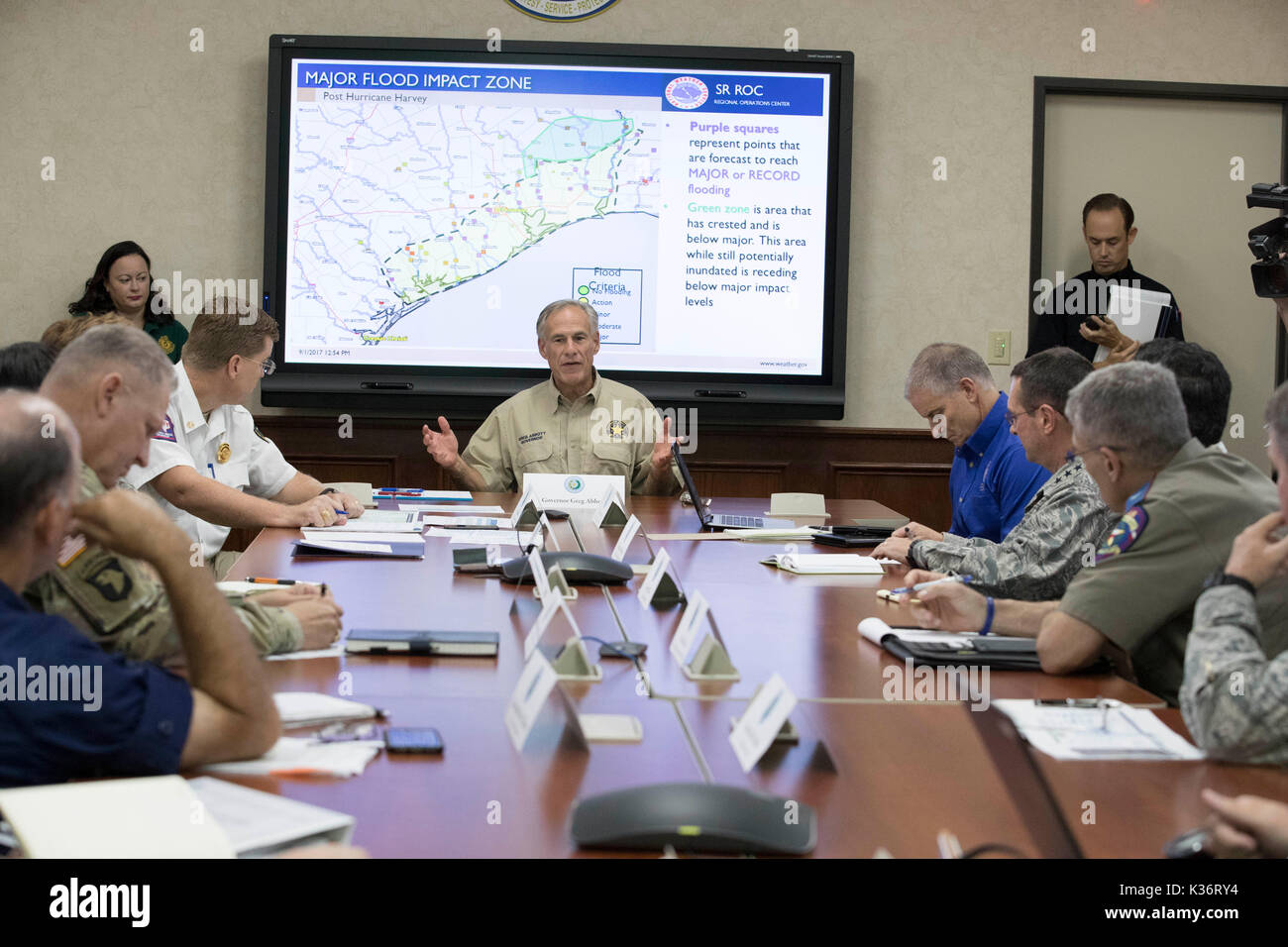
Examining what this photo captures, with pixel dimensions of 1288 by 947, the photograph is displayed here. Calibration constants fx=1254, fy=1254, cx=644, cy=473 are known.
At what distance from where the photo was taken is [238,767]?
1.37 m

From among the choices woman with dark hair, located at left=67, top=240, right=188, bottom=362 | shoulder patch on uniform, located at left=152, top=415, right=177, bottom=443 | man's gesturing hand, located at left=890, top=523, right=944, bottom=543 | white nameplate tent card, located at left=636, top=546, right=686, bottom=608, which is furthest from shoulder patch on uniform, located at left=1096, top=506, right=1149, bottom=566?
woman with dark hair, located at left=67, top=240, right=188, bottom=362

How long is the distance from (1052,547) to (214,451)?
2307 millimetres

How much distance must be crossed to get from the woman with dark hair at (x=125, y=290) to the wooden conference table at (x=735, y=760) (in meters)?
3.20

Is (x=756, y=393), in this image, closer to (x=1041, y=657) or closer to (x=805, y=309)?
(x=805, y=309)

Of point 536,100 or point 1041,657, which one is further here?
point 536,100

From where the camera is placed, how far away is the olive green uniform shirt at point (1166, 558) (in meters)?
1.96

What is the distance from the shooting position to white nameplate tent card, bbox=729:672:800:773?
137 centimetres

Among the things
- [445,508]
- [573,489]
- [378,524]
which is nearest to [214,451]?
[378,524]

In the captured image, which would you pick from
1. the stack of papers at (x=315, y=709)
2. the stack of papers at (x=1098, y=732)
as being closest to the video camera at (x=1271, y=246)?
the stack of papers at (x=1098, y=732)

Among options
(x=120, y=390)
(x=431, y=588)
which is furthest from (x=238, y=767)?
(x=431, y=588)

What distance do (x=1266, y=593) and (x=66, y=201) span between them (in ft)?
16.0

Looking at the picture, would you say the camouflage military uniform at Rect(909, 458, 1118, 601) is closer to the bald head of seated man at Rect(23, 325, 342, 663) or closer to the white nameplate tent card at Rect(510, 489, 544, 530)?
the white nameplate tent card at Rect(510, 489, 544, 530)

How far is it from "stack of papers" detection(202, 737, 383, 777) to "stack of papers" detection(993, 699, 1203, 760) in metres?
0.82
